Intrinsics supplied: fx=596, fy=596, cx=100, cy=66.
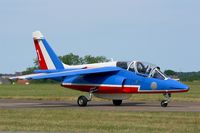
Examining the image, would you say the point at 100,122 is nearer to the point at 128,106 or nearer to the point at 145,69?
the point at 128,106

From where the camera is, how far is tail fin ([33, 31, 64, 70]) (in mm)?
35250

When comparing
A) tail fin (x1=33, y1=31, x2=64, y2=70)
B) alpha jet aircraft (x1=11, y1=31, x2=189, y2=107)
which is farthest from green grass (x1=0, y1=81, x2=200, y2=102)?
alpha jet aircraft (x1=11, y1=31, x2=189, y2=107)

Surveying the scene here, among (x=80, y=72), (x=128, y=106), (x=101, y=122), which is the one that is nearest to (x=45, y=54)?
(x=80, y=72)

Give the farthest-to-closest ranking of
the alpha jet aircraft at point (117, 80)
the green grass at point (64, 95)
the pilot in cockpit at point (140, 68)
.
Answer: the green grass at point (64, 95), the pilot in cockpit at point (140, 68), the alpha jet aircraft at point (117, 80)

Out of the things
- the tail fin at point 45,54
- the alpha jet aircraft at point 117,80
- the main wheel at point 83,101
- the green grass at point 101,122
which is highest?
the tail fin at point 45,54

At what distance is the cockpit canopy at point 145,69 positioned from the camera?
3014cm

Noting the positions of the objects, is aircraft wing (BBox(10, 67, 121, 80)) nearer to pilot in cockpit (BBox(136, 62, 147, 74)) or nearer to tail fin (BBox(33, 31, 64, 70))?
pilot in cockpit (BBox(136, 62, 147, 74))

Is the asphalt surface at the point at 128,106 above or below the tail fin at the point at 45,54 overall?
below

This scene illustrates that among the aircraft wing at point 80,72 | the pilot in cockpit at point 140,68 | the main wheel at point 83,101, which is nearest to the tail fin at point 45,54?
the aircraft wing at point 80,72

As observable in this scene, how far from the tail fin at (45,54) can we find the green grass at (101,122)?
41.5 ft

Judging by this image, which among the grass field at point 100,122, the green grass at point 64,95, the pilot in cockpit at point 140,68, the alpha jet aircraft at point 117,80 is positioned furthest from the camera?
the green grass at point 64,95

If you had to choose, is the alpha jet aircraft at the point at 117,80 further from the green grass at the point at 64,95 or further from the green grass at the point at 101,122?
the green grass at the point at 101,122

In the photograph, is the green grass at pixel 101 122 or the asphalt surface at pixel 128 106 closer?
the green grass at pixel 101 122

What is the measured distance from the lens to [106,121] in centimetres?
1947
